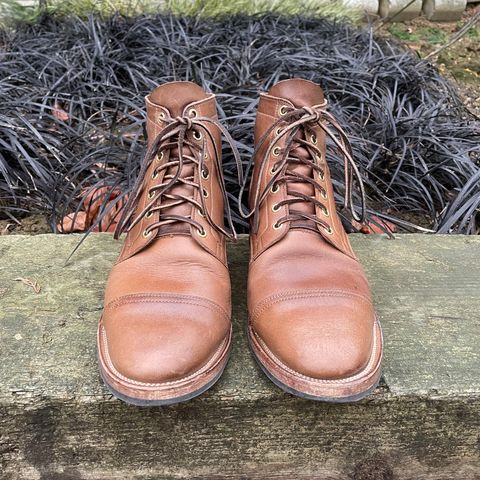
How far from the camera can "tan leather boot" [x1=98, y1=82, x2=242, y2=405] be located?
3.26 feet

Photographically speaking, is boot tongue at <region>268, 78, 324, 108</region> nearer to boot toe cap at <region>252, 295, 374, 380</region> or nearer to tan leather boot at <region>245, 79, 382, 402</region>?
tan leather boot at <region>245, 79, 382, 402</region>

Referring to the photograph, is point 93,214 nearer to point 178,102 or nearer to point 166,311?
point 178,102

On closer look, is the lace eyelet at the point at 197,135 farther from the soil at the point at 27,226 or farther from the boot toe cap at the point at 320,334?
the soil at the point at 27,226

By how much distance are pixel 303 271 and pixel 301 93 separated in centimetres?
53

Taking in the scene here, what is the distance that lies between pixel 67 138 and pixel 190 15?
2199 millimetres

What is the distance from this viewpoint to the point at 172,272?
3.76 feet

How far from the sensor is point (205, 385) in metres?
1.03

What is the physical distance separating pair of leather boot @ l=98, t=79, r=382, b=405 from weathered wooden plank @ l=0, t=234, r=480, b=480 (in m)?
0.13

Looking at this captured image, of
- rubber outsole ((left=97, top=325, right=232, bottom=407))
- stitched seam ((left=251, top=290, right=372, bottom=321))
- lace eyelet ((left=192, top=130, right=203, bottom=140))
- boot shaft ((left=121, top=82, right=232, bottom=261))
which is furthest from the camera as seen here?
lace eyelet ((left=192, top=130, right=203, bottom=140))

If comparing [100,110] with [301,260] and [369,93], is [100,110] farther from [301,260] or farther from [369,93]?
[301,260]

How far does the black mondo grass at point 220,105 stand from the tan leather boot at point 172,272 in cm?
50

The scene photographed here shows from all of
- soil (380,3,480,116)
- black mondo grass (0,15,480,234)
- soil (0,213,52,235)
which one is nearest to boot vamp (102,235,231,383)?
black mondo grass (0,15,480,234)

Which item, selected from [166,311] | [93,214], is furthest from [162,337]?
[93,214]

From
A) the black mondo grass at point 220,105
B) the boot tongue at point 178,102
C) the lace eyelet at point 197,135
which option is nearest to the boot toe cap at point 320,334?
the boot tongue at point 178,102
